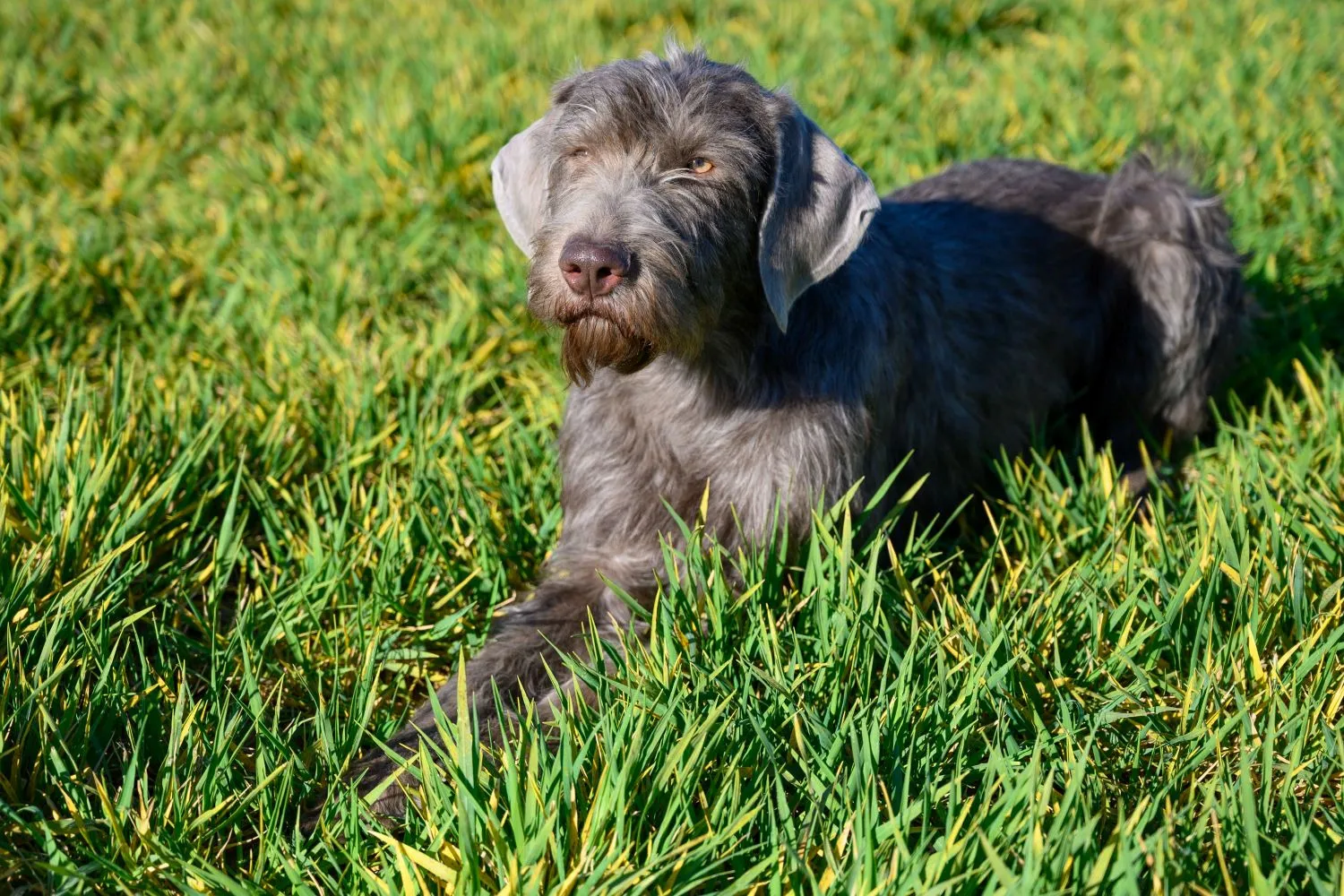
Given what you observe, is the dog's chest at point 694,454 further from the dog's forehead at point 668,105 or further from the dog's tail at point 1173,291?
the dog's tail at point 1173,291

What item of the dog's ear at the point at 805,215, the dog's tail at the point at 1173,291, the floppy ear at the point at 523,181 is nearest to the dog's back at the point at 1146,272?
the dog's tail at the point at 1173,291

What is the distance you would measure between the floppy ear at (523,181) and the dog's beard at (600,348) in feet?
1.43

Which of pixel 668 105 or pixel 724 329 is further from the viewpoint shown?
pixel 724 329

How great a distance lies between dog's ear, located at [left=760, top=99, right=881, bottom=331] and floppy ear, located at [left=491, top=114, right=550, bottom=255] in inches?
26.0

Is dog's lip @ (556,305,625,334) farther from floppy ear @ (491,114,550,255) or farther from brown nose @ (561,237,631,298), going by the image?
floppy ear @ (491,114,550,255)

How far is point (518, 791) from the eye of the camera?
2371 mm

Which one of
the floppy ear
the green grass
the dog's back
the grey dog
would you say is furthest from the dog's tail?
the floppy ear

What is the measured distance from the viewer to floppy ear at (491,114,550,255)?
348 centimetres

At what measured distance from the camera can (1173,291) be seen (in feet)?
14.7

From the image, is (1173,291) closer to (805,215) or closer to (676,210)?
(805,215)

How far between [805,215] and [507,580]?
1.31 m

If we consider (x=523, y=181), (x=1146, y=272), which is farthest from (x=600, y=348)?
(x=1146, y=272)

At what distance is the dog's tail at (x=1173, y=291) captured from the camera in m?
4.46

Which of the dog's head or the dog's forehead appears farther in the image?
the dog's forehead
